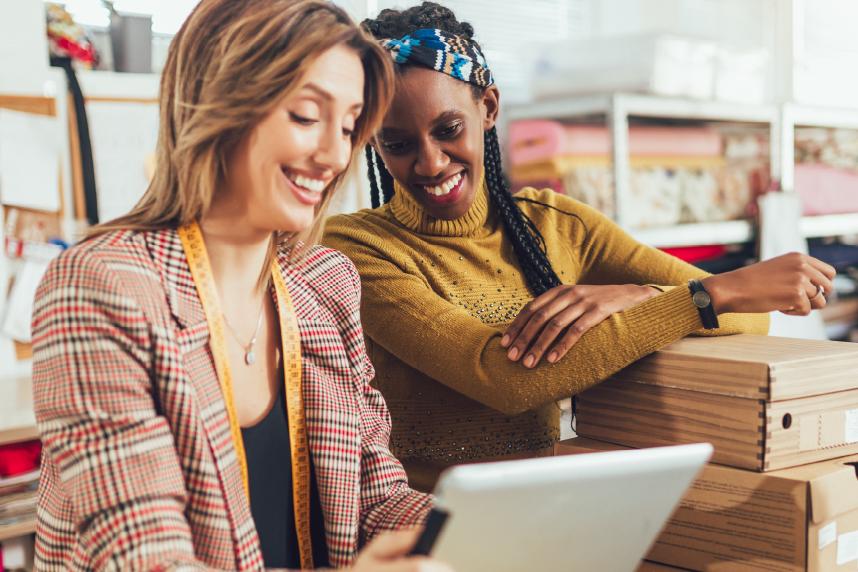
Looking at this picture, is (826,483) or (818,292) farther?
(818,292)

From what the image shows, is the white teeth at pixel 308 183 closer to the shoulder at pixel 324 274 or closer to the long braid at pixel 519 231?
the shoulder at pixel 324 274

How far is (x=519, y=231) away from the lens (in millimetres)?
1658

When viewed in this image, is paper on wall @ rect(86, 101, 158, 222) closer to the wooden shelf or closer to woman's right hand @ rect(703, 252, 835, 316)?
the wooden shelf

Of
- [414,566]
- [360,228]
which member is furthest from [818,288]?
[414,566]

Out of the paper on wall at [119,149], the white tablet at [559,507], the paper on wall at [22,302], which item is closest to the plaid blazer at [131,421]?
the white tablet at [559,507]

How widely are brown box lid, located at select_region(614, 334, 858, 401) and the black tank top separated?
0.55 meters

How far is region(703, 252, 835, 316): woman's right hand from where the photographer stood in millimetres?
1399

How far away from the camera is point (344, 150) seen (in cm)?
105

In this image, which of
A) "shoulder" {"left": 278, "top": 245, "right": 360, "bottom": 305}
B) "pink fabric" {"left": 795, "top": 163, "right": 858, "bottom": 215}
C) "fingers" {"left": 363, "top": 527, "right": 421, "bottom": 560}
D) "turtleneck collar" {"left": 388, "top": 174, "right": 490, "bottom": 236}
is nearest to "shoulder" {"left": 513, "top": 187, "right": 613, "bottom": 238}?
"turtleneck collar" {"left": 388, "top": 174, "right": 490, "bottom": 236}

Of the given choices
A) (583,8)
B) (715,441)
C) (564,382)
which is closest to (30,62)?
(564,382)

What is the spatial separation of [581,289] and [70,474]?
81 cm

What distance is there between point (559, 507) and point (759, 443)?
1.85 feet

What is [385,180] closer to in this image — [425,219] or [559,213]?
[425,219]

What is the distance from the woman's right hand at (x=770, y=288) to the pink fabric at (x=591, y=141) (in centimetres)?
124
